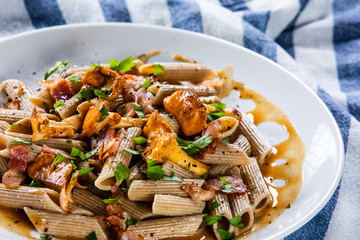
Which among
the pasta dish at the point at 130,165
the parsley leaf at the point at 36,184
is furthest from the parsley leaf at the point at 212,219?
the parsley leaf at the point at 36,184

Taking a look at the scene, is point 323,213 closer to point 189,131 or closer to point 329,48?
point 189,131

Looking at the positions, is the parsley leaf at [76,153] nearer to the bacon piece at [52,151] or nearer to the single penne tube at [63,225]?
the bacon piece at [52,151]

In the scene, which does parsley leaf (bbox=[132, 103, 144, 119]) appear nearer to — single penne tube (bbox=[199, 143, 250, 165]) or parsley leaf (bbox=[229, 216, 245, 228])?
single penne tube (bbox=[199, 143, 250, 165])

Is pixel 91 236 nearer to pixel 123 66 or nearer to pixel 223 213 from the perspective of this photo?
pixel 223 213

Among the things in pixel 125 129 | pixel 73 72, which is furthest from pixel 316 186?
Answer: pixel 73 72

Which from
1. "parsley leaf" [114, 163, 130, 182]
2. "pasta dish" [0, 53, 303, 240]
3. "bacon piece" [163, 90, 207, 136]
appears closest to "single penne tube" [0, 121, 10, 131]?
"pasta dish" [0, 53, 303, 240]
